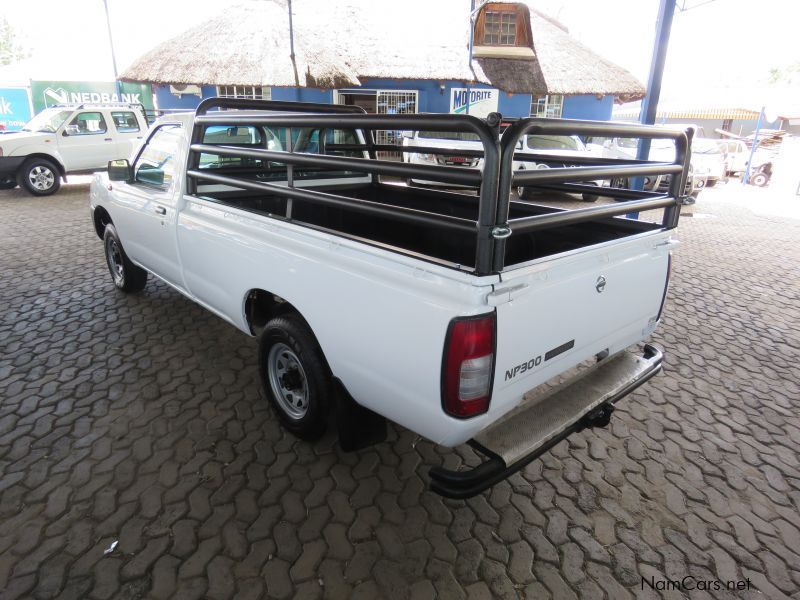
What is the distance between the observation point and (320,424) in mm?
2896

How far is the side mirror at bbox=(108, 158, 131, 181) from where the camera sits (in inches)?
170

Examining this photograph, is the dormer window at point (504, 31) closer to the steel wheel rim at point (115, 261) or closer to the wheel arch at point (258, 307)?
the steel wheel rim at point (115, 261)

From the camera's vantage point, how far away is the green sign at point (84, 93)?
19.4 m

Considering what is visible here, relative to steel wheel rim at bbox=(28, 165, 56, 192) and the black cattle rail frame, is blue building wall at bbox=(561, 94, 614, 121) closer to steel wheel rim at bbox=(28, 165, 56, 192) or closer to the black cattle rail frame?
steel wheel rim at bbox=(28, 165, 56, 192)

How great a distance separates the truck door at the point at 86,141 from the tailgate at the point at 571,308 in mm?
13385

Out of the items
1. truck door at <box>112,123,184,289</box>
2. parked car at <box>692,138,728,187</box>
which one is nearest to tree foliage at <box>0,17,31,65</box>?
parked car at <box>692,138,728,187</box>

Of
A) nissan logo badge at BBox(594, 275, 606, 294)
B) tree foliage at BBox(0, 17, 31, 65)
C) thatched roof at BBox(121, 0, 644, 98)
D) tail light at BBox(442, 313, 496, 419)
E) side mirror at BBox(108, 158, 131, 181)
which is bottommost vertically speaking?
tail light at BBox(442, 313, 496, 419)

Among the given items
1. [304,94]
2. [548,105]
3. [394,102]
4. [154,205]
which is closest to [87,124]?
[304,94]

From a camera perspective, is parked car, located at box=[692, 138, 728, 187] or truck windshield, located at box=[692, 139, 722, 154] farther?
truck windshield, located at box=[692, 139, 722, 154]

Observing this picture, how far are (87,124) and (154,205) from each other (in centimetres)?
1065

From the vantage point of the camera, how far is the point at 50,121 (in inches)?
473

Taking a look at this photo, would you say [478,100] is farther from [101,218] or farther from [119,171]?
[119,171]

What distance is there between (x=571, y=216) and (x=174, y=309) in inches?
163

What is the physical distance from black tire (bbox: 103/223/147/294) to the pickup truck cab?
7.97 meters
